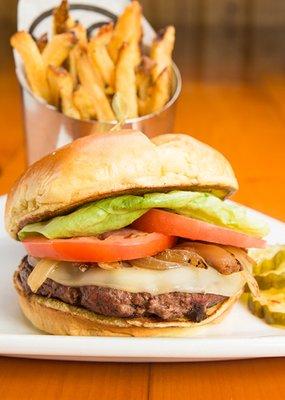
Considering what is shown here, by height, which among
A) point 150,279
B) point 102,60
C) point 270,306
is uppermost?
point 102,60

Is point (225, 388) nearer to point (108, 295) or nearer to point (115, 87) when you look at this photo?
point (108, 295)

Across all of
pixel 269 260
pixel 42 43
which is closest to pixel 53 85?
pixel 42 43

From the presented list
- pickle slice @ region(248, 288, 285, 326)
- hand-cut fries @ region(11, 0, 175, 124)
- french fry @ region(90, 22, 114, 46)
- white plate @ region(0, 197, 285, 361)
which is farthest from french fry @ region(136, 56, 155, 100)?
white plate @ region(0, 197, 285, 361)

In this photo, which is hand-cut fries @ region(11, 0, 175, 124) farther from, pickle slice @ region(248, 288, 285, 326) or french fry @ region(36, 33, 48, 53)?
pickle slice @ region(248, 288, 285, 326)

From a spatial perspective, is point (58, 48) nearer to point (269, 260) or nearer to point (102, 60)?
point (102, 60)

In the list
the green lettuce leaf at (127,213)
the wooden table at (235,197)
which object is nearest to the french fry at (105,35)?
the wooden table at (235,197)

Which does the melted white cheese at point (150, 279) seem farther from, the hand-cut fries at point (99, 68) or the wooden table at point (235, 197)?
the hand-cut fries at point (99, 68)

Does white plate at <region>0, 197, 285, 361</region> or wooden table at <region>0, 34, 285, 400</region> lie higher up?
white plate at <region>0, 197, 285, 361</region>
